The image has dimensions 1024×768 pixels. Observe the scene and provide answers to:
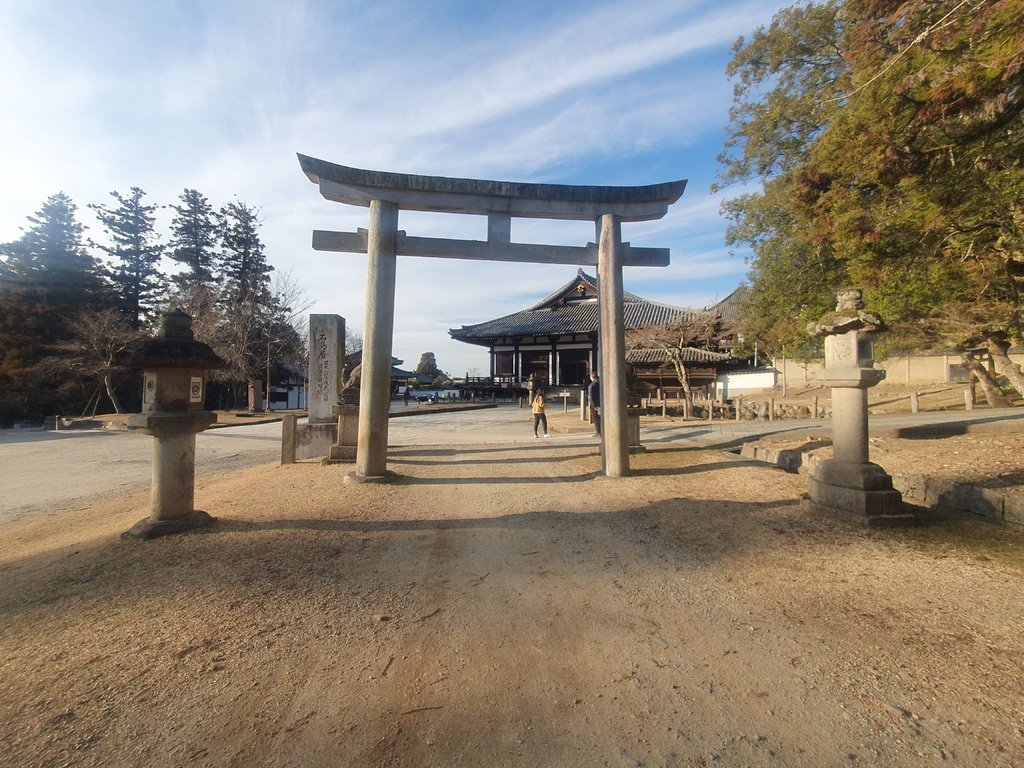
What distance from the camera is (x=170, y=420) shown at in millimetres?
4281

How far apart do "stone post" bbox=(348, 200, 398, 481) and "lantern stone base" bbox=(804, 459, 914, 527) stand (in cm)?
498

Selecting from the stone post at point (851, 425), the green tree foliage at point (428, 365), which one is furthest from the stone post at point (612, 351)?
the green tree foliage at point (428, 365)

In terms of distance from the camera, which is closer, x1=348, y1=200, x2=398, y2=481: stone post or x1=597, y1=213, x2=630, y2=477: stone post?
x1=348, y1=200, x2=398, y2=481: stone post

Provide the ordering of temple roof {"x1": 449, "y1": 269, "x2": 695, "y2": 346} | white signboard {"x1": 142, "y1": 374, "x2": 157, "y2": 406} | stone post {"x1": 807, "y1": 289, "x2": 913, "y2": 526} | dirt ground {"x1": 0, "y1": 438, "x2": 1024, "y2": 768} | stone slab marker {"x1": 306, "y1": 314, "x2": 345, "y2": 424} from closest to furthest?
dirt ground {"x1": 0, "y1": 438, "x2": 1024, "y2": 768} → white signboard {"x1": 142, "y1": 374, "x2": 157, "y2": 406} → stone post {"x1": 807, "y1": 289, "x2": 913, "y2": 526} → stone slab marker {"x1": 306, "y1": 314, "x2": 345, "y2": 424} → temple roof {"x1": 449, "y1": 269, "x2": 695, "y2": 346}

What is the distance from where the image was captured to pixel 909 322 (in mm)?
9172

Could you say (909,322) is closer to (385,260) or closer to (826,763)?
(385,260)

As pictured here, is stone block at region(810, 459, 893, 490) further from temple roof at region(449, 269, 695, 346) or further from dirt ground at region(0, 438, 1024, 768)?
temple roof at region(449, 269, 695, 346)

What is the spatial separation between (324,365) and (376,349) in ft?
12.6

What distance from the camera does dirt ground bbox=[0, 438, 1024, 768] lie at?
1989 millimetres

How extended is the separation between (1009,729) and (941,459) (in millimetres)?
5584

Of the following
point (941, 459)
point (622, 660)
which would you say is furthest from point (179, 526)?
point (941, 459)

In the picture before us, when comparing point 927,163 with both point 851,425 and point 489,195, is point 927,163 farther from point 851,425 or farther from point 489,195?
point 489,195

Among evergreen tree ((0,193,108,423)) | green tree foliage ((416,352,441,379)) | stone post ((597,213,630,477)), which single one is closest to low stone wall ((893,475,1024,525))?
stone post ((597,213,630,477))

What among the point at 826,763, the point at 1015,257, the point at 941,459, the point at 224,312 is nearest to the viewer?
the point at 826,763
